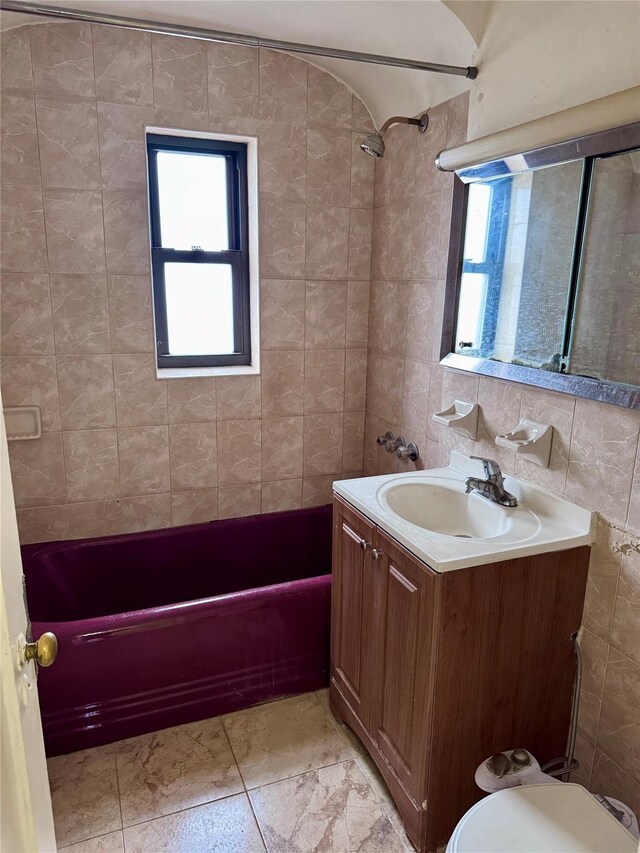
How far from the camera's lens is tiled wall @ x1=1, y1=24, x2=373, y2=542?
7.26ft

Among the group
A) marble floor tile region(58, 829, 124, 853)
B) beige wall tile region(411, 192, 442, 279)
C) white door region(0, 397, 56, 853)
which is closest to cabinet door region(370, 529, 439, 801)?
marble floor tile region(58, 829, 124, 853)

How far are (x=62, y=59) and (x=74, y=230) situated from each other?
0.60m

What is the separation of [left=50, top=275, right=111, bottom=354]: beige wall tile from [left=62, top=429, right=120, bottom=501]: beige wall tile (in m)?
0.37

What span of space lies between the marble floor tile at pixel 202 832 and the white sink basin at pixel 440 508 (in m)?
1.03

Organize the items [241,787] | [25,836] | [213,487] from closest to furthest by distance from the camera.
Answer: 1. [25,836]
2. [241,787]
3. [213,487]

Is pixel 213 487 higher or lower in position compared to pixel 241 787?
higher

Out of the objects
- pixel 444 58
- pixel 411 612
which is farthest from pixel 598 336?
pixel 444 58

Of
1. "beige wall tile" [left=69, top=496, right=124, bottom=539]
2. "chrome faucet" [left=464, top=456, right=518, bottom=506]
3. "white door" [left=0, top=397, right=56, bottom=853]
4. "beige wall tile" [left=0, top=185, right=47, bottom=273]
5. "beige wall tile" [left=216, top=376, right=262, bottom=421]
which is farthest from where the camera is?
"beige wall tile" [left=216, top=376, right=262, bottom=421]

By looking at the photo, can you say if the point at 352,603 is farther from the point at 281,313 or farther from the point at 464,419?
the point at 281,313

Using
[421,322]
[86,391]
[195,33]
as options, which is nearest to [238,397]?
[86,391]

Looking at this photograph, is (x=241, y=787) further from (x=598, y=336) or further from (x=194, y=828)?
(x=598, y=336)

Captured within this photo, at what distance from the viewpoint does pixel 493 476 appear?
5.89ft

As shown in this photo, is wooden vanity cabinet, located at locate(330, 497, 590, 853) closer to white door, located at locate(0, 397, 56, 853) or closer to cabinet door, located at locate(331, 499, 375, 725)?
cabinet door, located at locate(331, 499, 375, 725)

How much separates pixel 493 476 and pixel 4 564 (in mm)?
1353
